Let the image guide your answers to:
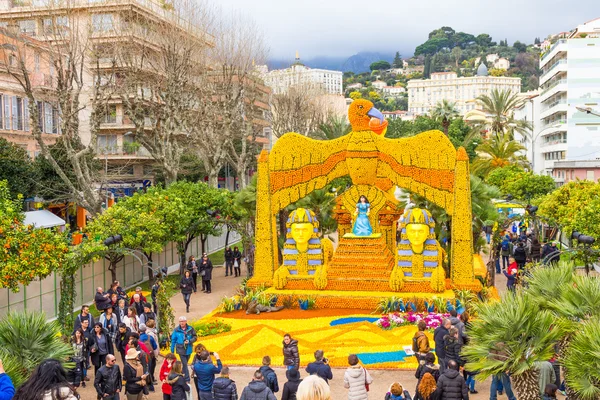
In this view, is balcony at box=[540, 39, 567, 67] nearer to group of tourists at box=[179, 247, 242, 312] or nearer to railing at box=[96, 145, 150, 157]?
railing at box=[96, 145, 150, 157]

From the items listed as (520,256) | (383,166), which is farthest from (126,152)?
(520,256)

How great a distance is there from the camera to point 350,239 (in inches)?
875

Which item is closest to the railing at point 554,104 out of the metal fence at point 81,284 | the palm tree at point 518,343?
the metal fence at point 81,284

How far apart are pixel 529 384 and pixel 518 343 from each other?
75 centimetres

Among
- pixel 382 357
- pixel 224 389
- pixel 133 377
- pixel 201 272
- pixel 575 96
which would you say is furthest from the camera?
pixel 575 96

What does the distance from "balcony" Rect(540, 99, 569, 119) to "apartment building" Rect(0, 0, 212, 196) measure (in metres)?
34.9

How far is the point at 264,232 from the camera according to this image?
22453 mm

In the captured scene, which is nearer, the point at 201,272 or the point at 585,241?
the point at 585,241

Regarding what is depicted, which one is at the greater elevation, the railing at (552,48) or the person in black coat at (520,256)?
the railing at (552,48)

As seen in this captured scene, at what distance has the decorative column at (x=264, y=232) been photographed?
22438 mm

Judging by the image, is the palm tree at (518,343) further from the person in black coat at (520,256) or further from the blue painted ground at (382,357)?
the person in black coat at (520,256)

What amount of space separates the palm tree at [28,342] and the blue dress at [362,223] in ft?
43.0

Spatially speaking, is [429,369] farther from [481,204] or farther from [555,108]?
[555,108]

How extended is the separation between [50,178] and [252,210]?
564 inches
